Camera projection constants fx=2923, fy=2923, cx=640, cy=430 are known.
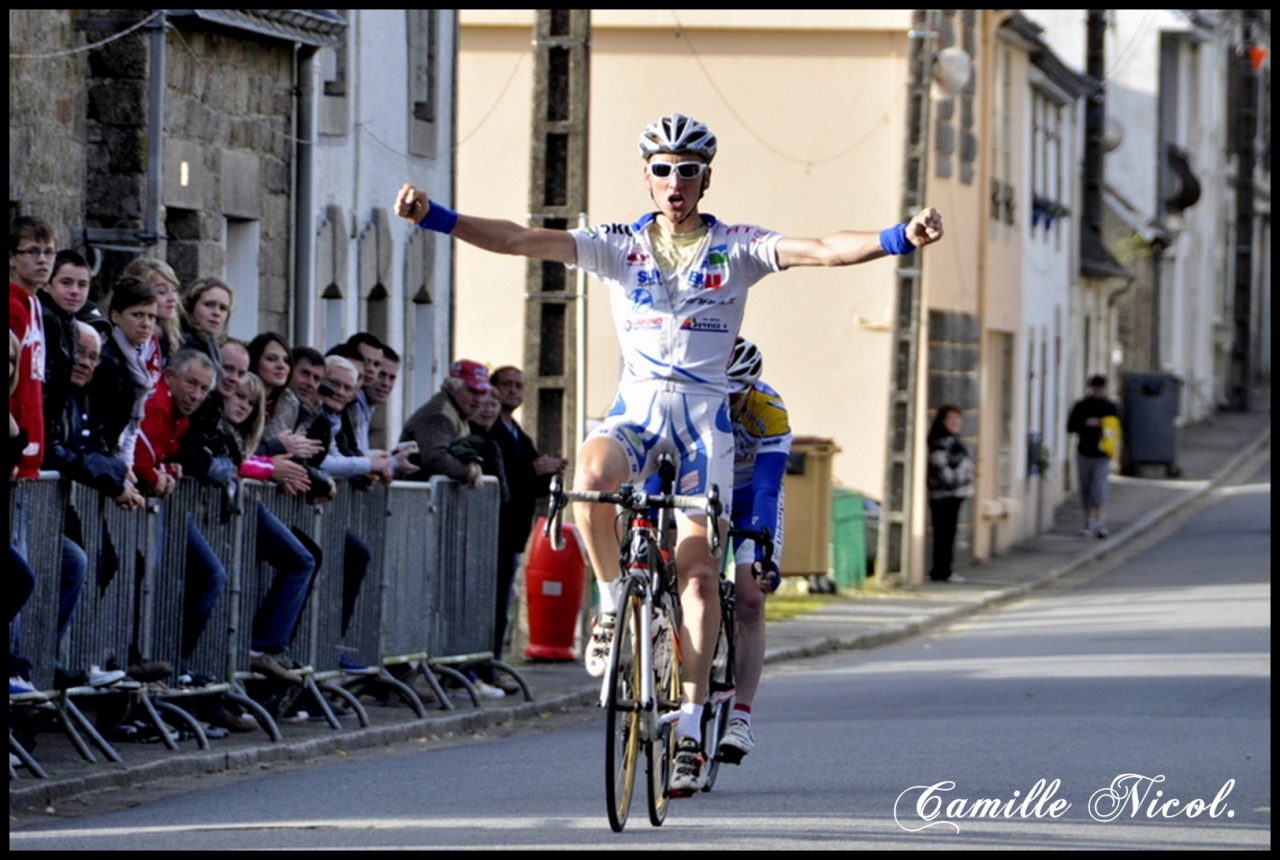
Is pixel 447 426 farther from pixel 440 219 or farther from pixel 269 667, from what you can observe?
pixel 440 219

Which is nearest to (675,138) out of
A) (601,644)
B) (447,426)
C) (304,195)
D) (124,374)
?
(601,644)

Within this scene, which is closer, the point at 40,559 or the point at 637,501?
the point at 637,501

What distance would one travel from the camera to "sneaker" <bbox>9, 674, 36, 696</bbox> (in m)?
11.6

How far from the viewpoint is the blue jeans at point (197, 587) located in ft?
44.1

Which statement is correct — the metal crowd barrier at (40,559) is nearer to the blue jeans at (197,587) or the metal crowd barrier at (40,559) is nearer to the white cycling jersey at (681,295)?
the blue jeans at (197,587)

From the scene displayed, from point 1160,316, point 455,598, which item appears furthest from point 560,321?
point 1160,316

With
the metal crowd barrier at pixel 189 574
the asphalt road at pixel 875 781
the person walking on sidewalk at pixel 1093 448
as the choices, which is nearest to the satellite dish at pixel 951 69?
the person walking on sidewalk at pixel 1093 448

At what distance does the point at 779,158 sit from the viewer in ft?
109

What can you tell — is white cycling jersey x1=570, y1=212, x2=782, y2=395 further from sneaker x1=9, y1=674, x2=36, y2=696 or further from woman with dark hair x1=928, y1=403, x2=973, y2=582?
woman with dark hair x1=928, y1=403, x2=973, y2=582

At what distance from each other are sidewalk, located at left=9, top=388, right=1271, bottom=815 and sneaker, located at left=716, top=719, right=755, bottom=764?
2650 millimetres

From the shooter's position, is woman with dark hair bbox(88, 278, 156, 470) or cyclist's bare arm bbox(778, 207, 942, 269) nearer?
cyclist's bare arm bbox(778, 207, 942, 269)

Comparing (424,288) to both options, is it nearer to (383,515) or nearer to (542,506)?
(542,506)
